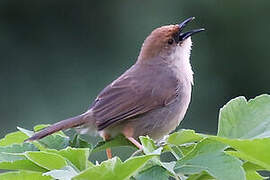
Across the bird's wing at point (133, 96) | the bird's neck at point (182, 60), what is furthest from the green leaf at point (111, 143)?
the bird's neck at point (182, 60)

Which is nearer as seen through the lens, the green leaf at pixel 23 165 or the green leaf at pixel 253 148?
the green leaf at pixel 253 148

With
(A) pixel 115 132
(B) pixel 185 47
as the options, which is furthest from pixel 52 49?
(A) pixel 115 132

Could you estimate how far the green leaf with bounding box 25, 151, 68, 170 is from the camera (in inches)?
78.8

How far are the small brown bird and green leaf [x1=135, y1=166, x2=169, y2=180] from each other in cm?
140

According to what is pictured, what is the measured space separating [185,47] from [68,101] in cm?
228

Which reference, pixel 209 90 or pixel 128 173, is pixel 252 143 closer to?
pixel 128 173

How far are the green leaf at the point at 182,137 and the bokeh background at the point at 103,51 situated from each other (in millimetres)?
4396

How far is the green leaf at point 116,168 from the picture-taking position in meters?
1.92

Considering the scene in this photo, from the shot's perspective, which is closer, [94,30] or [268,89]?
[268,89]

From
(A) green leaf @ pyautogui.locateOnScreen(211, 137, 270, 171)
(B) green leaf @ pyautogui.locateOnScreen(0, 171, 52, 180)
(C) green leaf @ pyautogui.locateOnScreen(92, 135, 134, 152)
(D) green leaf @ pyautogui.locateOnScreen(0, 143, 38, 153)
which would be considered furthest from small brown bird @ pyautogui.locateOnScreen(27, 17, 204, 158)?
(A) green leaf @ pyautogui.locateOnScreen(211, 137, 270, 171)

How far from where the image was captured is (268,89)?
7930 mm

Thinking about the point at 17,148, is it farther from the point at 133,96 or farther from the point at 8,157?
the point at 133,96

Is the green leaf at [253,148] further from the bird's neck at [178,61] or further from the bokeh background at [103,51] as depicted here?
the bokeh background at [103,51]

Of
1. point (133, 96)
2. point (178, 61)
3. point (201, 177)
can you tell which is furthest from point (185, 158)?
point (178, 61)
